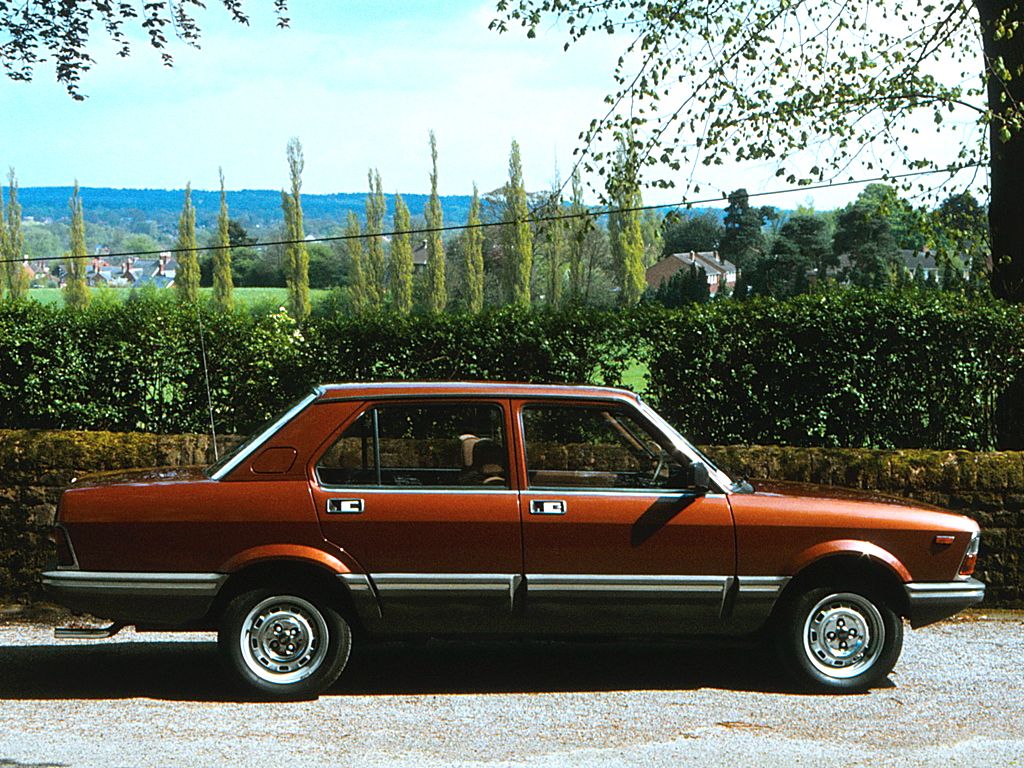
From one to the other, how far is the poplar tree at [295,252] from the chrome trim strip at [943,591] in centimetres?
9993

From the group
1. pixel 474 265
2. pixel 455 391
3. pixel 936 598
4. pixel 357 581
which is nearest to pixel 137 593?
pixel 357 581

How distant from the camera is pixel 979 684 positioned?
28.0ft

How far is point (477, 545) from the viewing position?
309 inches

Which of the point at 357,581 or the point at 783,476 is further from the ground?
the point at 783,476

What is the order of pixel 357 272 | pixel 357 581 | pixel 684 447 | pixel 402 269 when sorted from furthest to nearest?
pixel 357 272 < pixel 402 269 < pixel 684 447 < pixel 357 581

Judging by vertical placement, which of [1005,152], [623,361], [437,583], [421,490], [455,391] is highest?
[1005,152]

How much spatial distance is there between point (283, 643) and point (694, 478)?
248 cm

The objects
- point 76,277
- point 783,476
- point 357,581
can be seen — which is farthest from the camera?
point 76,277

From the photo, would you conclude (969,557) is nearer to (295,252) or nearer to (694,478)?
(694,478)

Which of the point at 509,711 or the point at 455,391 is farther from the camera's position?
the point at 455,391

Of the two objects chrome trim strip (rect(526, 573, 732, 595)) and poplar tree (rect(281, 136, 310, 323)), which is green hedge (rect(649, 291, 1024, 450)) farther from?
poplar tree (rect(281, 136, 310, 323))

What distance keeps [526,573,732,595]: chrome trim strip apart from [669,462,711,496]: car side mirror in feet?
1.66

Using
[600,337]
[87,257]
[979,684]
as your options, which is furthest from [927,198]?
[87,257]

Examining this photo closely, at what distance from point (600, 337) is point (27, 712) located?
6454 millimetres
